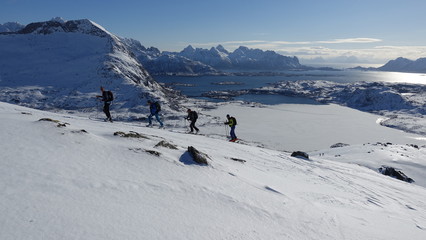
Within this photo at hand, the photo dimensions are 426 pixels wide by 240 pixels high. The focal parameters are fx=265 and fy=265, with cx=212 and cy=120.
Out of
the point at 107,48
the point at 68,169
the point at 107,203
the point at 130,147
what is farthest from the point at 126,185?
the point at 107,48

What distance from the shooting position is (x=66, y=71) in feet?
304

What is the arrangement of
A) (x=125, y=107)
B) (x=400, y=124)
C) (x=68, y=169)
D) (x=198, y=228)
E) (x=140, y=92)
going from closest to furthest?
1. (x=198, y=228)
2. (x=68, y=169)
3. (x=125, y=107)
4. (x=140, y=92)
5. (x=400, y=124)

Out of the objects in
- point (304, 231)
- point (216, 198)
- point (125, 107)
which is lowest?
point (125, 107)

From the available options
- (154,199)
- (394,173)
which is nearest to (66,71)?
(394,173)

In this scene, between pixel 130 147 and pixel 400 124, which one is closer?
pixel 130 147

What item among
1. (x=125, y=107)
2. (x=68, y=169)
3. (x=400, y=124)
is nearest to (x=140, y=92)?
(x=125, y=107)

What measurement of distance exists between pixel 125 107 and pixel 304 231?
8424cm

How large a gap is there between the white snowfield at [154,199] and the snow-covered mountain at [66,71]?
76.3 m

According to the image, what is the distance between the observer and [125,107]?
85000mm

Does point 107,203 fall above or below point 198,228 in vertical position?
above

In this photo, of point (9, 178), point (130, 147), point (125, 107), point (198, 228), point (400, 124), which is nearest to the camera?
point (198, 228)

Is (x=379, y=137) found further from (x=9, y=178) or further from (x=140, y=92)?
(x=9, y=178)

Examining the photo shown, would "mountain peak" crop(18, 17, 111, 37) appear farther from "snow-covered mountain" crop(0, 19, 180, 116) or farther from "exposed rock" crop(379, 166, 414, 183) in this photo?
"exposed rock" crop(379, 166, 414, 183)

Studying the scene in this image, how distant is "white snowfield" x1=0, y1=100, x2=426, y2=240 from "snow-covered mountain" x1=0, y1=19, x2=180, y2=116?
76.3 metres
